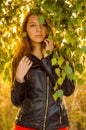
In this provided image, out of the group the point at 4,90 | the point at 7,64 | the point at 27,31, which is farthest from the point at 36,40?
the point at 4,90

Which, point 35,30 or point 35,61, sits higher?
point 35,30

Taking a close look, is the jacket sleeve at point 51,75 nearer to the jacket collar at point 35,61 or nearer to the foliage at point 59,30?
the jacket collar at point 35,61

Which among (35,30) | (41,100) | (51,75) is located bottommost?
(41,100)

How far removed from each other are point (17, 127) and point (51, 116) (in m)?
0.28

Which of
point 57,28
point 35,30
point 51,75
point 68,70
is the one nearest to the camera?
point 68,70

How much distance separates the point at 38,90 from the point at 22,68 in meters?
0.20

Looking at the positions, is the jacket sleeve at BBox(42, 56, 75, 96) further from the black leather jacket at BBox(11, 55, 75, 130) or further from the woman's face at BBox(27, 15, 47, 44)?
the woman's face at BBox(27, 15, 47, 44)

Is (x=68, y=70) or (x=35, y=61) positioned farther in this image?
(x=35, y=61)

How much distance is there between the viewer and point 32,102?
3.65 m

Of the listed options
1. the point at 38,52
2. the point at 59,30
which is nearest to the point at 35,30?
the point at 38,52

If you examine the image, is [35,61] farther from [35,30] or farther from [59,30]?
[59,30]

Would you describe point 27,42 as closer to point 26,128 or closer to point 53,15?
point 26,128

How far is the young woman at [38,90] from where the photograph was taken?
11.8 feet

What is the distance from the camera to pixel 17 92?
370cm
